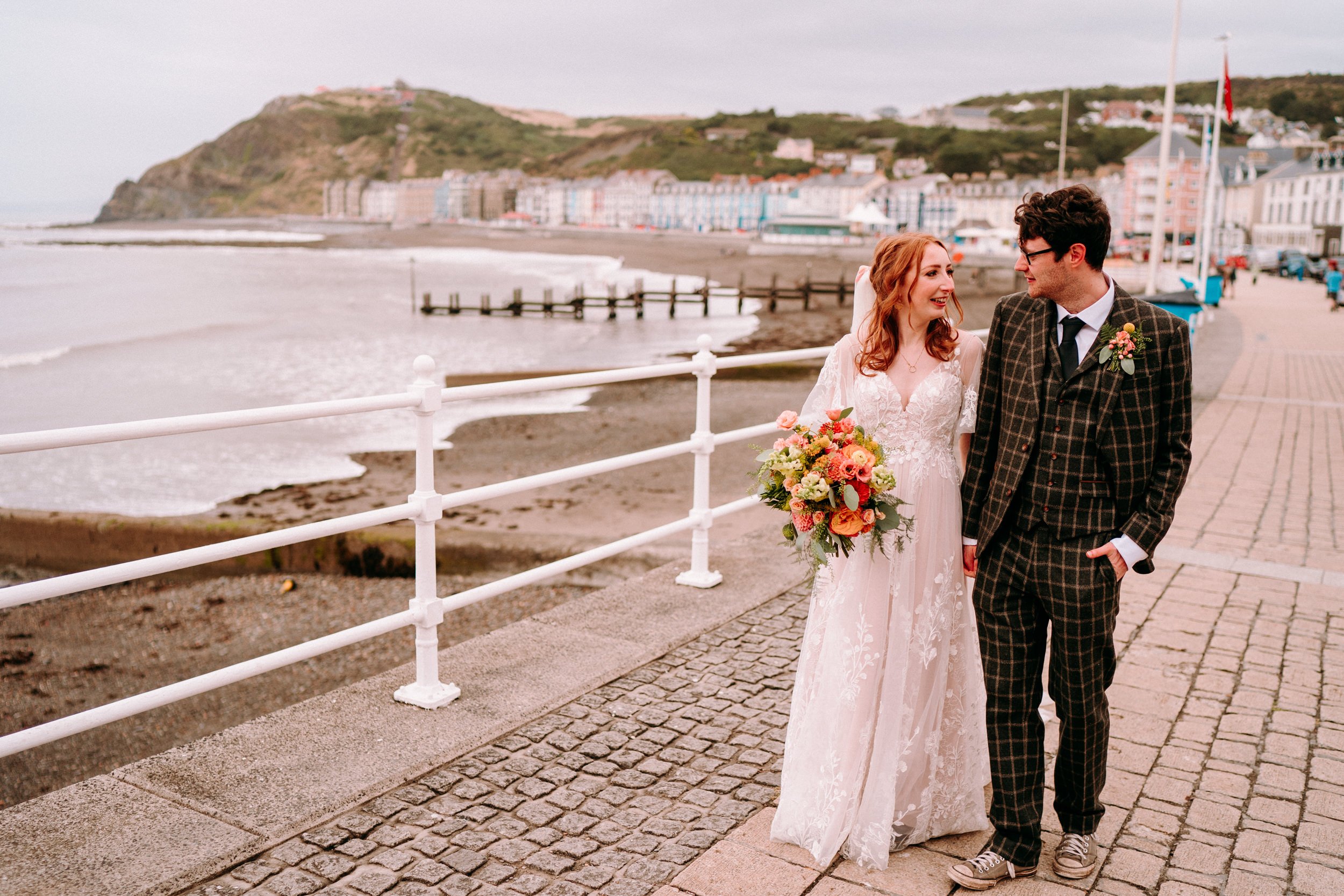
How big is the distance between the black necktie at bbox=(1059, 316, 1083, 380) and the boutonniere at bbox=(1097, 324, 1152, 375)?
3.5 inches

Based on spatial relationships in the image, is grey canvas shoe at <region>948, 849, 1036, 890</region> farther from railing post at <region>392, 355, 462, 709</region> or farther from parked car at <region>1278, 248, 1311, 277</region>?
parked car at <region>1278, 248, 1311, 277</region>

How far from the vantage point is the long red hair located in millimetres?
3025

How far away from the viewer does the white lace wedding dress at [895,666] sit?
10.3 feet

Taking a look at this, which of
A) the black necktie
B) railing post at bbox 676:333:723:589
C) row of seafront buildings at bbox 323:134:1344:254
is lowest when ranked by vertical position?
railing post at bbox 676:333:723:589

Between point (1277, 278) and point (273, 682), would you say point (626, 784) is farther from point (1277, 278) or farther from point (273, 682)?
point (1277, 278)

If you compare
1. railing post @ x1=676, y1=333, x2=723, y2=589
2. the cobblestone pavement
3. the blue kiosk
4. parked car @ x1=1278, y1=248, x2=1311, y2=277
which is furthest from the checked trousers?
parked car @ x1=1278, y1=248, x2=1311, y2=277

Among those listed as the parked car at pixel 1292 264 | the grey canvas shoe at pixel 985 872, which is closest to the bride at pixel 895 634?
the grey canvas shoe at pixel 985 872

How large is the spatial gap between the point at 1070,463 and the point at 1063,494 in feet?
0.28

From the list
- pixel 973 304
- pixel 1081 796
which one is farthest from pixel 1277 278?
pixel 1081 796

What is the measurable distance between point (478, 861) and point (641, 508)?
9.52m

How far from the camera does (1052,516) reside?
286 centimetres

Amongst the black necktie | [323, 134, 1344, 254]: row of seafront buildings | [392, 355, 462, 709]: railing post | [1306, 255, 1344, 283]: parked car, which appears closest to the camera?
the black necktie

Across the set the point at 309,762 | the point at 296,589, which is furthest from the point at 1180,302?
the point at 309,762

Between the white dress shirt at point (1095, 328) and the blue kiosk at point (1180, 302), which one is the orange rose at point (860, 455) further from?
the blue kiosk at point (1180, 302)
